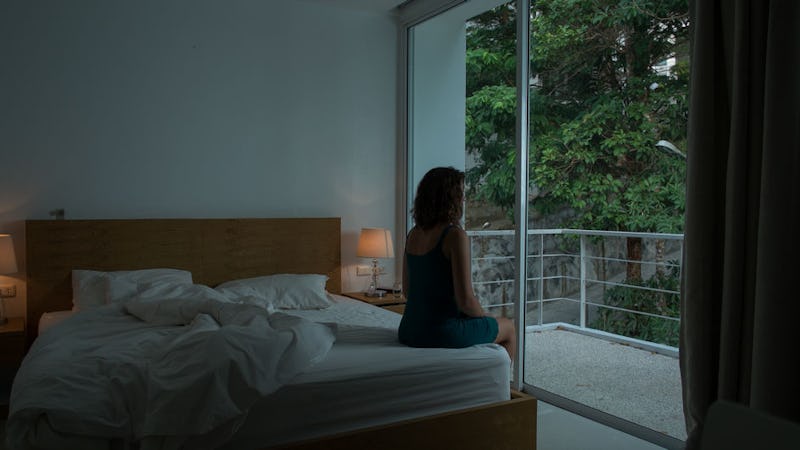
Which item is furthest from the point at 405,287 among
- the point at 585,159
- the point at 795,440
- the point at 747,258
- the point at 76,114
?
the point at 76,114

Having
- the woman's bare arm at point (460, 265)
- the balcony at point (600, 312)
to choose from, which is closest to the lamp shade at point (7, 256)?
the woman's bare arm at point (460, 265)

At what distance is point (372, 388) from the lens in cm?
250

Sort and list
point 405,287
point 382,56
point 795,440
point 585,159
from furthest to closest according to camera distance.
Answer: point 382,56 → point 585,159 → point 405,287 → point 795,440

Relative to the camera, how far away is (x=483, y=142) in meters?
4.88

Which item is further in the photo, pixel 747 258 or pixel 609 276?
pixel 609 276

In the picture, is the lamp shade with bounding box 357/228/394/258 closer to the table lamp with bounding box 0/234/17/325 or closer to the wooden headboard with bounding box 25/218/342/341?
the wooden headboard with bounding box 25/218/342/341

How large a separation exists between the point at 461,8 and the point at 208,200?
2.43 metres

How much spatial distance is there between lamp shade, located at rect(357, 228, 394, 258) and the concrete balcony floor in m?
1.26

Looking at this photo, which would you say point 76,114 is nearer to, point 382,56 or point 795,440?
point 382,56

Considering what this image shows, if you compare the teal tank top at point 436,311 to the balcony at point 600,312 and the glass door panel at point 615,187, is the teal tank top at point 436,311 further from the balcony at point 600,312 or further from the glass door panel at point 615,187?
the balcony at point 600,312

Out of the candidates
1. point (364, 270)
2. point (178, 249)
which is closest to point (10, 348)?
point (178, 249)

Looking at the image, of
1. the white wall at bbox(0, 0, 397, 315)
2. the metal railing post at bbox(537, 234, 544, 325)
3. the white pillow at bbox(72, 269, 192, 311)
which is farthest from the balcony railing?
the white pillow at bbox(72, 269, 192, 311)

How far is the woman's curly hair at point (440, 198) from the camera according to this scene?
9.41ft

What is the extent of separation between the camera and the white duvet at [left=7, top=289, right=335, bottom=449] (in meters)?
2.07
